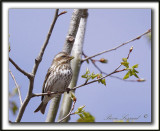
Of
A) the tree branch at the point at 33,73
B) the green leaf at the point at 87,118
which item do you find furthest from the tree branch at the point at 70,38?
the green leaf at the point at 87,118

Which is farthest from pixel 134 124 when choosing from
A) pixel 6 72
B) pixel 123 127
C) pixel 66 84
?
pixel 66 84

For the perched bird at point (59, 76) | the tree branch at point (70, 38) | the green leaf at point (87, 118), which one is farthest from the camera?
the perched bird at point (59, 76)

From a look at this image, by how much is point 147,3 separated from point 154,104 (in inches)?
72.9

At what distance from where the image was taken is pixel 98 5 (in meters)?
4.98

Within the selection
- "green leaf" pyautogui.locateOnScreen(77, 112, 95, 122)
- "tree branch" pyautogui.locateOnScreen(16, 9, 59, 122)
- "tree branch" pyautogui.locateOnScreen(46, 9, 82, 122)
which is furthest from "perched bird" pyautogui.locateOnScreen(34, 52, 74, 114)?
"green leaf" pyautogui.locateOnScreen(77, 112, 95, 122)

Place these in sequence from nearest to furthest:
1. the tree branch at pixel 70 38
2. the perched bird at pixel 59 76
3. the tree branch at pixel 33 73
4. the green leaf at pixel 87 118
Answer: the green leaf at pixel 87 118
the tree branch at pixel 33 73
the tree branch at pixel 70 38
the perched bird at pixel 59 76

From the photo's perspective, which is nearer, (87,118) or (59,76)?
(87,118)

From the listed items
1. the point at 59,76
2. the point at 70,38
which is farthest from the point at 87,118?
the point at 59,76

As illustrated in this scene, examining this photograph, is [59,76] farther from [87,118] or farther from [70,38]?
[87,118]

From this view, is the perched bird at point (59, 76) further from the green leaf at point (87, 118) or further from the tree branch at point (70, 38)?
the green leaf at point (87, 118)

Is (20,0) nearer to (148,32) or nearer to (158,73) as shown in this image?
(148,32)

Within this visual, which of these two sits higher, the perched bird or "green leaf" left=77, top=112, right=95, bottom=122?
the perched bird

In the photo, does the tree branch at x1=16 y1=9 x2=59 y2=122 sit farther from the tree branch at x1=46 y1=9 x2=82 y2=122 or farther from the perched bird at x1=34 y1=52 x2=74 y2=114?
the perched bird at x1=34 y1=52 x2=74 y2=114

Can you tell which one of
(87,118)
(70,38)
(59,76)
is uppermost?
(70,38)
